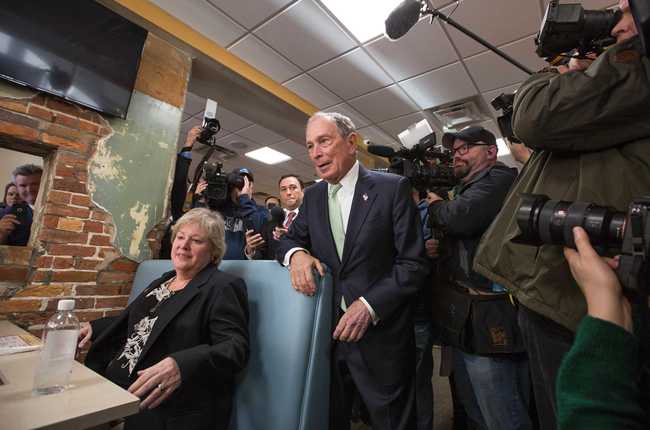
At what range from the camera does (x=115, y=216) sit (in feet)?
6.36

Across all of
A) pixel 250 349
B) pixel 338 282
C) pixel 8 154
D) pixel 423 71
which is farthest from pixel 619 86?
pixel 8 154

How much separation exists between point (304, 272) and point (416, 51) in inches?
94.4

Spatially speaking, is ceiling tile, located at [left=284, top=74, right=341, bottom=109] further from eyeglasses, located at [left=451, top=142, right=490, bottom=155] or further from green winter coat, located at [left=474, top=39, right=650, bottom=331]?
green winter coat, located at [left=474, top=39, right=650, bottom=331]

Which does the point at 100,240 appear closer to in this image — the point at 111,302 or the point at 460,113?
the point at 111,302

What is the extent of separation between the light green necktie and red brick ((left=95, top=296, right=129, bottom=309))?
1.61m

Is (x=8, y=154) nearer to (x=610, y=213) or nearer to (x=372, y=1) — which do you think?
(x=372, y=1)

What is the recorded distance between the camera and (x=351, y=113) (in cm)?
371

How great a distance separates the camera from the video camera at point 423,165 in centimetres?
143

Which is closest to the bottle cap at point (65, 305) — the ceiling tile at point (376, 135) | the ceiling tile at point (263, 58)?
the ceiling tile at point (263, 58)

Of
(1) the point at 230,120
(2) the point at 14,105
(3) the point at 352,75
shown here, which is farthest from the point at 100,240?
(1) the point at 230,120

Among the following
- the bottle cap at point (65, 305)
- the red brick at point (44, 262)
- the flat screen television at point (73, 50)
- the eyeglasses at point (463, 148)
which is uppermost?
the flat screen television at point (73, 50)

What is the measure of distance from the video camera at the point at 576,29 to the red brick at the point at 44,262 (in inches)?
93.5

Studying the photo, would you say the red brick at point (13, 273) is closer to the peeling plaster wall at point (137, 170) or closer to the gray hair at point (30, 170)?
the peeling plaster wall at point (137, 170)

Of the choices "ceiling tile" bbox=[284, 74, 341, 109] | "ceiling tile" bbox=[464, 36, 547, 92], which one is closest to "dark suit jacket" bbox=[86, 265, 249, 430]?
"ceiling tile" bbox=[284, 74, 341, 109]
